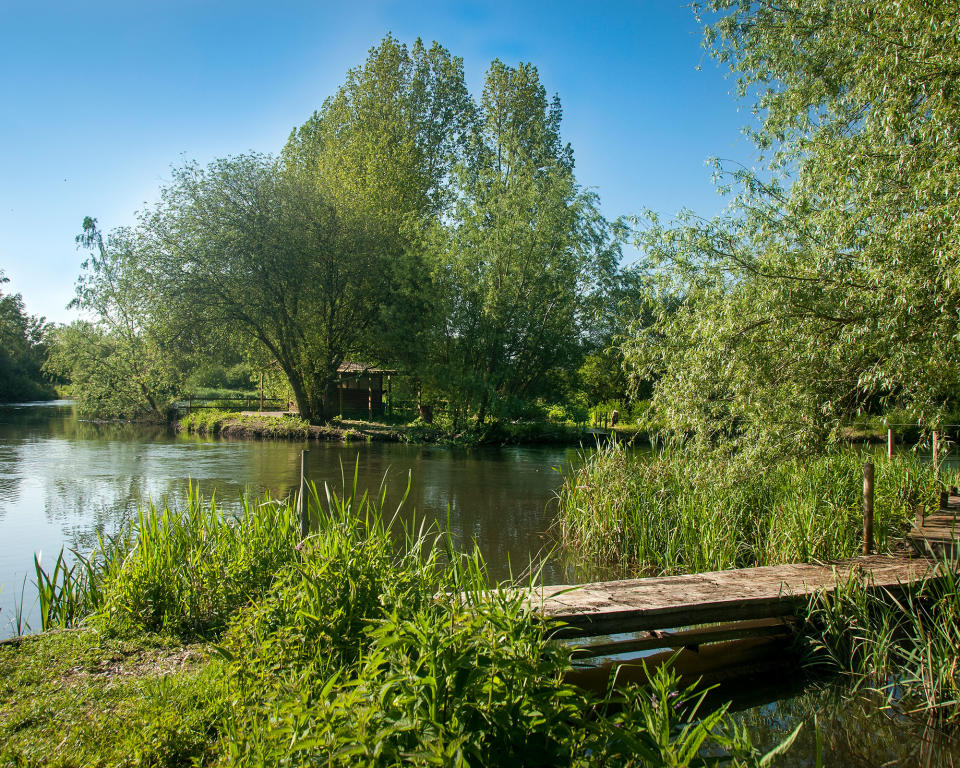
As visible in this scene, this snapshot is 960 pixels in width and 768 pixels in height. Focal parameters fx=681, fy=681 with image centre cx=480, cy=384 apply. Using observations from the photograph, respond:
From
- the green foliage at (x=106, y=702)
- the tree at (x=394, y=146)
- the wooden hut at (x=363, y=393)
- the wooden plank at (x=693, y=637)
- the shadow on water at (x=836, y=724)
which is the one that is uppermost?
the tree at (x=394, y=146)

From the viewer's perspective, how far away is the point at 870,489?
6633mm

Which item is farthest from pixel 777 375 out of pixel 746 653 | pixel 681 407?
pixel 746 653

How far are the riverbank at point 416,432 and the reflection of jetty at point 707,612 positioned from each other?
1661 centimetres

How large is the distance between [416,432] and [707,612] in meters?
18.7

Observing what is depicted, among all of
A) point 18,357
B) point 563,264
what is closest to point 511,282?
point 563,264

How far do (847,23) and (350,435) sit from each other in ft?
62.9

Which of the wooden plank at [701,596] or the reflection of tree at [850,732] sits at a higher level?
the wooden plank at [701,596]

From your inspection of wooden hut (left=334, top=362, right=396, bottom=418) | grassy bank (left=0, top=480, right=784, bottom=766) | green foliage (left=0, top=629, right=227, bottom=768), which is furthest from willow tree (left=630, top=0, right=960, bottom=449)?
wooden hut (left=334, top=362, right=396, bottom=418)

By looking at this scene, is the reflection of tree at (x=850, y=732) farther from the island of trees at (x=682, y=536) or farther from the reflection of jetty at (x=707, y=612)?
the reflection of jetty at (x=707, y=612)

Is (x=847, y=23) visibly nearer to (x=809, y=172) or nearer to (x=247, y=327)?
(x=809, y=172)

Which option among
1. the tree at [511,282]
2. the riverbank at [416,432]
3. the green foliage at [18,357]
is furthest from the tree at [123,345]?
the green foliage at [18,357]

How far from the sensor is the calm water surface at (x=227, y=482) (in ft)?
30.0

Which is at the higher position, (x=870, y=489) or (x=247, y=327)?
(x=247, y=327)

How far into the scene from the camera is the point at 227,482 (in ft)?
46.6
